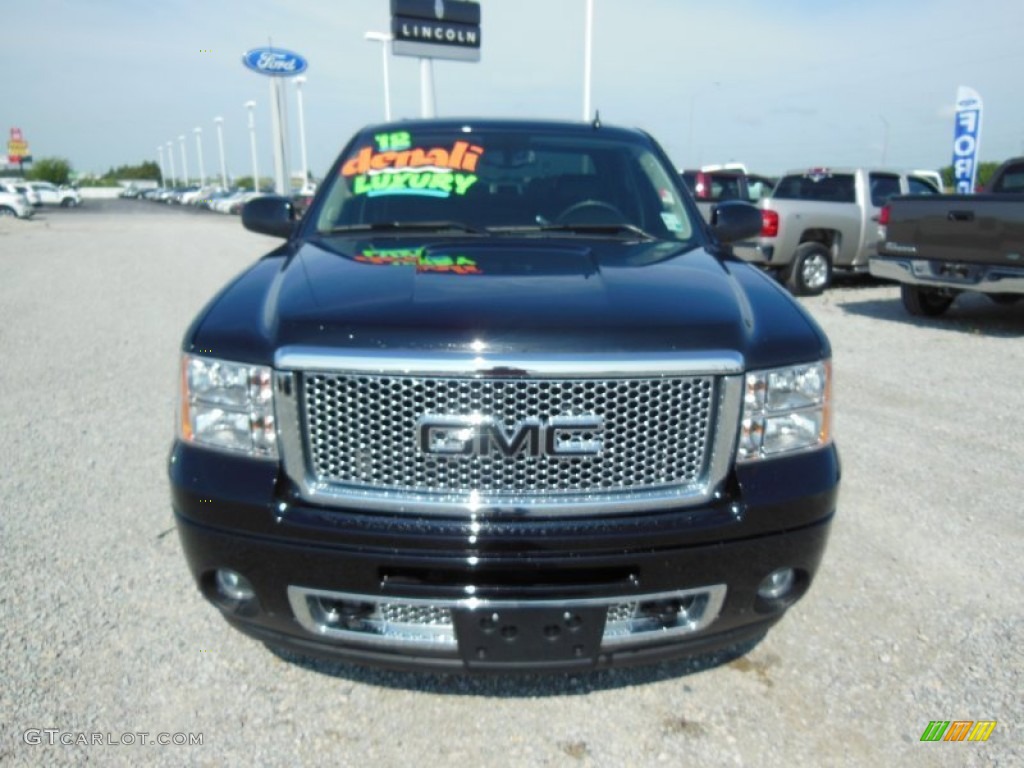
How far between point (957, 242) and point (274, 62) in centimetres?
2935

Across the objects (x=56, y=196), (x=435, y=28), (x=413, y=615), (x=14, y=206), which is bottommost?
(x=56, y=196)

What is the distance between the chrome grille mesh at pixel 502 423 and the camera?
6.37ft

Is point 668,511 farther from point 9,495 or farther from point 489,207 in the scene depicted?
point 9,495

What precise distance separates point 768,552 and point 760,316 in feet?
2.19

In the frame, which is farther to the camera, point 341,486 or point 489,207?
point 489,207

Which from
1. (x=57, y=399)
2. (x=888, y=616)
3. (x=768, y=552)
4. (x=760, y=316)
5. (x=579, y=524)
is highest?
(x=760, y=316)

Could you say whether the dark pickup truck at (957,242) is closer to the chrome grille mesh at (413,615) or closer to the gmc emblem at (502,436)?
the gmc emblem at (502,436)

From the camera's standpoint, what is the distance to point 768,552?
6.89 ft

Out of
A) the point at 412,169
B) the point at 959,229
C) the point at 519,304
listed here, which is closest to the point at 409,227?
the point at 412,169

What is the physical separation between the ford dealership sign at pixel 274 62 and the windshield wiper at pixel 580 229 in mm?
31682

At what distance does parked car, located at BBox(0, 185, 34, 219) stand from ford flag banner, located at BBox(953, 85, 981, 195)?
35.8m

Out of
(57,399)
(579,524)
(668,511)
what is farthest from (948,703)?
(57,399)

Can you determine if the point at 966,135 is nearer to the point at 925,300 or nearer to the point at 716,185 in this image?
the point at 716,185

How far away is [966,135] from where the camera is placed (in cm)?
1584
